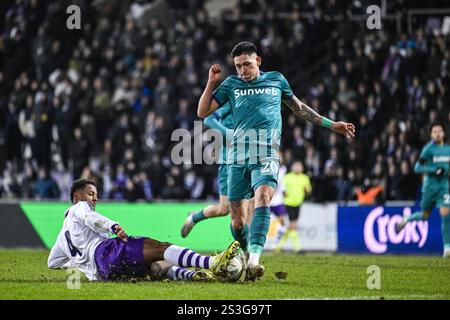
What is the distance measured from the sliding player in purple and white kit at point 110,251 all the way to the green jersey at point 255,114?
134 centimetres

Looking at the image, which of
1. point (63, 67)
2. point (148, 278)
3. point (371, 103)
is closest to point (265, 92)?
point (148, 278)

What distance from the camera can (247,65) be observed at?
10750mm

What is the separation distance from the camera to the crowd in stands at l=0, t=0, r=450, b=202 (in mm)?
20750

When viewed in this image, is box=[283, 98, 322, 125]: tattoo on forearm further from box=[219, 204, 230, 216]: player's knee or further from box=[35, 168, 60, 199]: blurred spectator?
box=[35, 168, 60, 199]: blurred spectator

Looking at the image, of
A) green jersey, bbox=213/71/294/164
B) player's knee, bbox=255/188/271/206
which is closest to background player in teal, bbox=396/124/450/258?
green jersey, bbox=213/71/294/164

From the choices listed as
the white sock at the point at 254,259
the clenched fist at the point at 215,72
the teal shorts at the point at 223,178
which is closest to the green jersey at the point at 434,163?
the teal shorts at the point at 223,178

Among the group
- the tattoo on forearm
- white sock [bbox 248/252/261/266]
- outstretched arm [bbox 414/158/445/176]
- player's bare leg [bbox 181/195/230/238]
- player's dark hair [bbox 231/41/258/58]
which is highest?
player's dark hair [bbox 231/41/258/58]

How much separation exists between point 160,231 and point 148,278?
30.2ft

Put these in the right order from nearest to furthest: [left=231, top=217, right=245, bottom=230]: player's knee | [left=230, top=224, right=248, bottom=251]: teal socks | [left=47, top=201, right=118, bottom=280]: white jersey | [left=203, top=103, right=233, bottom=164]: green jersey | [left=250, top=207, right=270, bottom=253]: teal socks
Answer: [left=47, top=201, right=118, bottom=280]: white jersey < [left=250, top=207, right=270, bottom=253]: teal socks < [left=231, top=217, right=245, bottom=230]: player's knee < [left=230, top=224, right=248, bottom=251]: teal socks < [left=203, top=103, right=233, bottom=164]: green jersey

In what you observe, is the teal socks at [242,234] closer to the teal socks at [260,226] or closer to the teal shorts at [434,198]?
the teal socks at [260,226]

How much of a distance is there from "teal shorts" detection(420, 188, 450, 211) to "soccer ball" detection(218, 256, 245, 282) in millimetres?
7875

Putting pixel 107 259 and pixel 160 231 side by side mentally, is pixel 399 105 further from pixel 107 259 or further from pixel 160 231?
pixel 107 259

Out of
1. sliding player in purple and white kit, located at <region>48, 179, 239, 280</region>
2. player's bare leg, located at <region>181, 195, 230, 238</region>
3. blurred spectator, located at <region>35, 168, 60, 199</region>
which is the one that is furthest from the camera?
blurred spectator, located at <region>35, 168, 60, 199</region>

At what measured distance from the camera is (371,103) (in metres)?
21.0
